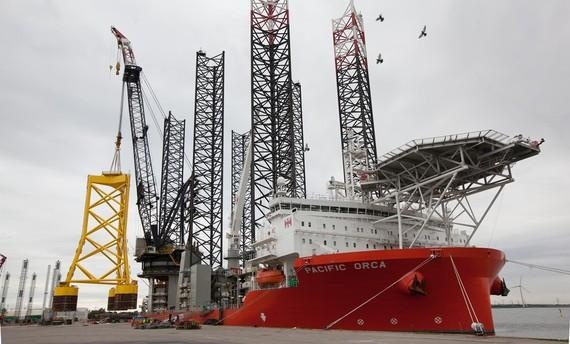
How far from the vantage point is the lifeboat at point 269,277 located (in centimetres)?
2356

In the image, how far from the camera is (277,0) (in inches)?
1517

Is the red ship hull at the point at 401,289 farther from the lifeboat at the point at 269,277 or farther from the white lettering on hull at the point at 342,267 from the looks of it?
the lifeboat at the point at 269,277

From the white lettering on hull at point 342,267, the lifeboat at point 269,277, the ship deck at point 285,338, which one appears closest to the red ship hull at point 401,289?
the white lettering on hull at point 342,267

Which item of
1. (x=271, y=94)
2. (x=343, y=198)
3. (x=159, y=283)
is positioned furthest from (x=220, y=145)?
(x=343, y=198)

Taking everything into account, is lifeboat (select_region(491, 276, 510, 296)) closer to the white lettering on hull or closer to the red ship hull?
the red ship hull

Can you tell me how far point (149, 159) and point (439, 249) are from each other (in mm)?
37349

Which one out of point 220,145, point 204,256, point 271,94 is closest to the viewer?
point 271,94

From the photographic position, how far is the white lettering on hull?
18266 millimetres

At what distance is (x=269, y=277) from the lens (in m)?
23.9

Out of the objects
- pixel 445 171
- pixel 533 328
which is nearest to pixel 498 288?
pixel 445 171

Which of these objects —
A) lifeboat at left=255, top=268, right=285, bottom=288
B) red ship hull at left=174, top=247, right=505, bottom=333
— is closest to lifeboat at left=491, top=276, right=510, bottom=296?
red ship hull at left=174, top=247, right=505, bottom=333

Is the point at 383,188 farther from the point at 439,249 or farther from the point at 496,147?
the point at 439,249

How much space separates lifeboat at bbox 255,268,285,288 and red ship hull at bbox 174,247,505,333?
3357 millimetres

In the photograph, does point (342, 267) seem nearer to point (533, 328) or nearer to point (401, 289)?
point (401, 289)
